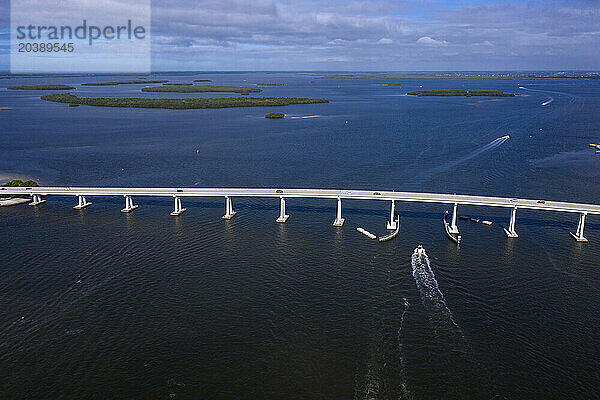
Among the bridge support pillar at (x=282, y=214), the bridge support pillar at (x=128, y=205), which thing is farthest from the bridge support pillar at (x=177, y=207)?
the bridge support pillar at (x=282, y=214)

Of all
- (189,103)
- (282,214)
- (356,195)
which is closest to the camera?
(356,195)

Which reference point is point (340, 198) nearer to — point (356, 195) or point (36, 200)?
point (356, 195)

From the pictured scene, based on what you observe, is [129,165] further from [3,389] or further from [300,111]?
[300,111]

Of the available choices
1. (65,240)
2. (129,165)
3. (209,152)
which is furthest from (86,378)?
(209,152)

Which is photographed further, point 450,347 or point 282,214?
point 282,214

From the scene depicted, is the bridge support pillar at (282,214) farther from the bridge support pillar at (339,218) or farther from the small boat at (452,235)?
the small boat at (452,235)

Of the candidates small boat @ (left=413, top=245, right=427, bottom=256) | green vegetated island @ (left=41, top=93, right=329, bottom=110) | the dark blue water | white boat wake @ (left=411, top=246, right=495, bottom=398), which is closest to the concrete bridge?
the dark blue water

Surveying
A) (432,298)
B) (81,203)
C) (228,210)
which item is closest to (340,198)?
(228,210)

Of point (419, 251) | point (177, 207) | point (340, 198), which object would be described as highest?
Answer: point (340, 198)
